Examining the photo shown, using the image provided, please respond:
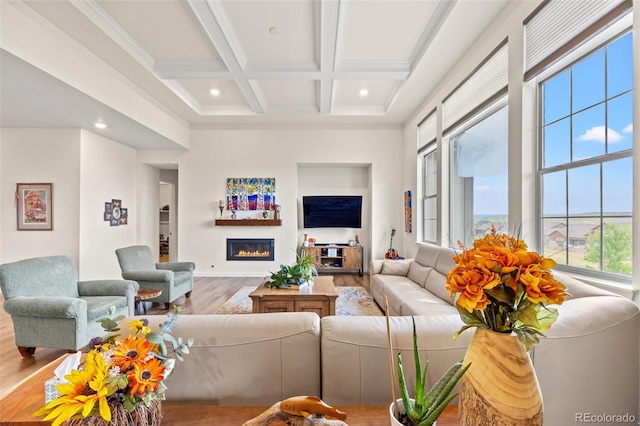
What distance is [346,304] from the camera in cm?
413

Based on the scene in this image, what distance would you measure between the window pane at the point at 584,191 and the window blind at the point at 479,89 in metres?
1.16

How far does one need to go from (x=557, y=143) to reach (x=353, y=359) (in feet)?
8.19

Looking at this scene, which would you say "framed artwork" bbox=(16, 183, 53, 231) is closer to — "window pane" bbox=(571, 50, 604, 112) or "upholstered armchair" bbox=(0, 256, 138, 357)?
"upholstered armchair" bbox=(0, 256, 138, 357)

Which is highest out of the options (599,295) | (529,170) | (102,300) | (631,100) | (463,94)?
(463,94)

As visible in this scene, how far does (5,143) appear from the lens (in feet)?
15.3

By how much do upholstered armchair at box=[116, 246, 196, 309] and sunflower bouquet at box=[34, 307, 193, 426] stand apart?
11.1ft

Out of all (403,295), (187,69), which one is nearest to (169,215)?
Result: (187,69)

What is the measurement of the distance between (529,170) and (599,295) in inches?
53.0

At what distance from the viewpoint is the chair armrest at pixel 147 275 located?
3.74 m

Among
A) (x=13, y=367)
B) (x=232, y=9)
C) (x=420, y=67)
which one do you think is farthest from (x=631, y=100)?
(x=13, y=367)

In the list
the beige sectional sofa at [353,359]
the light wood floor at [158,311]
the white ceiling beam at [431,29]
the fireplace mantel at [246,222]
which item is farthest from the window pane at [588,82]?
the fireplace mantel at [246,222]

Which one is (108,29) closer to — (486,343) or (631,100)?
(486,343)

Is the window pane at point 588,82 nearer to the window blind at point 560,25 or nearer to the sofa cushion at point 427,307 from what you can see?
the window blind at point 560,25

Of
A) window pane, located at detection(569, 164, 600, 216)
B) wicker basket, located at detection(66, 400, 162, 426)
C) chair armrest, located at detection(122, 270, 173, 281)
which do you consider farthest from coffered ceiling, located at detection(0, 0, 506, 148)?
wicker basket, located at detection(66, 400, 162, 426)
